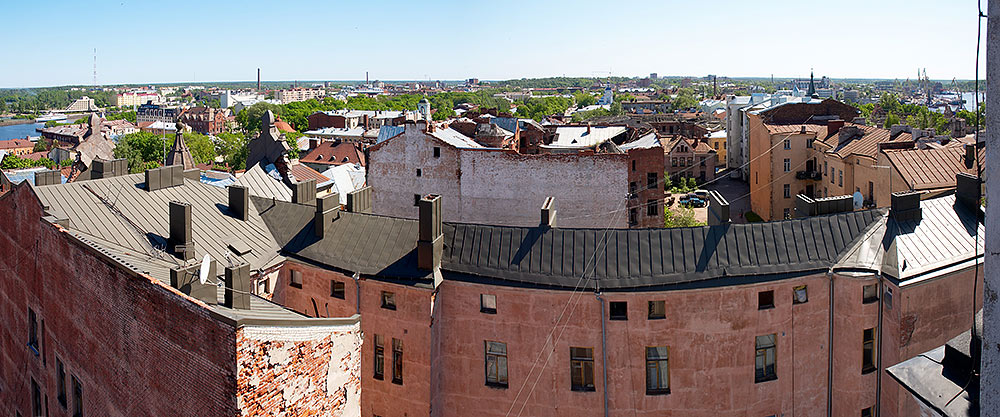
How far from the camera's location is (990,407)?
7973 mm

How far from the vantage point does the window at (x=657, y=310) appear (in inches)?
727

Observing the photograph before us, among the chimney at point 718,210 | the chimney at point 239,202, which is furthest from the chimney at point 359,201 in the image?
the chimney at point 718,210

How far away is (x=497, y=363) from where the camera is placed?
63.8 ft

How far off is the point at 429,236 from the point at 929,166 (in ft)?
87.0

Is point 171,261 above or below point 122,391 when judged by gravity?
above

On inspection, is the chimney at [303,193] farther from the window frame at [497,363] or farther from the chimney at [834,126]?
the chimney at [834,126]

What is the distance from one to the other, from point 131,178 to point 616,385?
1511 cm

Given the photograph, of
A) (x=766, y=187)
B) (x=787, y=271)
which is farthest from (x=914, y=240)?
(x=766, y=187)

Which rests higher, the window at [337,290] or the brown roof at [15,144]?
the brown roof at [15,144]

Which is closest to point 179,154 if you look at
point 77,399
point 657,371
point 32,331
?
point 32,331

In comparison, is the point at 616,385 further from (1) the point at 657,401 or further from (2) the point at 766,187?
(2) the point at 766,187

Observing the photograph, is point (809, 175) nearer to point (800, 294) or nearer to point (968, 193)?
point (968, 193)

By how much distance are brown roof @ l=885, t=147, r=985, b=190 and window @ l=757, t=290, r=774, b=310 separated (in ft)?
60.0

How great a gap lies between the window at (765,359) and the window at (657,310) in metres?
2.54
